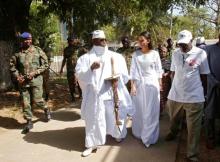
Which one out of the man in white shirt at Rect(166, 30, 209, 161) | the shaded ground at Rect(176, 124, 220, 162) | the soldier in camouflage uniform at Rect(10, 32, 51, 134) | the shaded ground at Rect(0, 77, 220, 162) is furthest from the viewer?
the soldier in camouflage uniform at Rect(10, 32, 51, 134)

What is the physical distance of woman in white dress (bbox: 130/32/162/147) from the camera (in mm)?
7023

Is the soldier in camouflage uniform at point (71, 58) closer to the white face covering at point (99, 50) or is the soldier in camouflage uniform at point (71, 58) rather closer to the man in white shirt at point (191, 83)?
the white face covering at point (99, 50)

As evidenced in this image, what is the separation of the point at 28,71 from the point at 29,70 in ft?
0.09

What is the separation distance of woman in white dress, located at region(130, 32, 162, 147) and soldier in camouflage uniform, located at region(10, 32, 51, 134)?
208 cm

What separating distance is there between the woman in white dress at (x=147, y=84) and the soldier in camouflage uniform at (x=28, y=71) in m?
2.08

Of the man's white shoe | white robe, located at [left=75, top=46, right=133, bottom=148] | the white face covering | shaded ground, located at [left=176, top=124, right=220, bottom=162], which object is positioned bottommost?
shaded ground, located at [left=176, top=124, right=220, bottom=162]

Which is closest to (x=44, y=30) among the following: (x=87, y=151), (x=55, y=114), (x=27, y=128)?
(x=55, y=114)

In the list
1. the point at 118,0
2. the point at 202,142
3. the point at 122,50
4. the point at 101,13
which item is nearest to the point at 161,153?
the point at 202,142

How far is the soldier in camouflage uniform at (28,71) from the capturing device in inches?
318

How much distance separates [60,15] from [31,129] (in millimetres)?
7221

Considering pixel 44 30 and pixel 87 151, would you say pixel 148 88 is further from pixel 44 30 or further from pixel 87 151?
pixel 44 30

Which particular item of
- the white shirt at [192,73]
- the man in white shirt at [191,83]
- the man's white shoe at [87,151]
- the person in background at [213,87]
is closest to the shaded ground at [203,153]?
the person in background at [213,87]

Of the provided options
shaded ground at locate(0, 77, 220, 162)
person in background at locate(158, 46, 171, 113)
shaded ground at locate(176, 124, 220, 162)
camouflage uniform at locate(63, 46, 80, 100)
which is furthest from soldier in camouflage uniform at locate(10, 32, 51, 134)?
shaded ground at locate(176, 124, 220, 162)

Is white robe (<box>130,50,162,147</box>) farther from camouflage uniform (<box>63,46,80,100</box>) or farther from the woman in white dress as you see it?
camouflage uniform (<box>63,46,80,100</box>)
